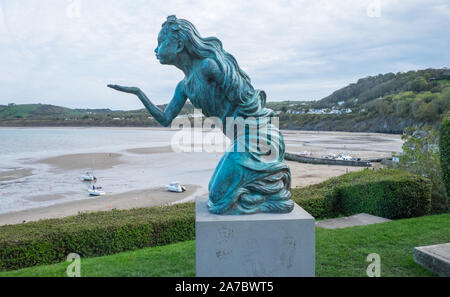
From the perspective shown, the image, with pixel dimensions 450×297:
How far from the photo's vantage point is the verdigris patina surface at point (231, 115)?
3.86 meters

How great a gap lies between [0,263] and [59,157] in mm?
27744

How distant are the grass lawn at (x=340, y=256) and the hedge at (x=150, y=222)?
0.81 meters

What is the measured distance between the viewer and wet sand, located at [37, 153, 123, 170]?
85.7ft

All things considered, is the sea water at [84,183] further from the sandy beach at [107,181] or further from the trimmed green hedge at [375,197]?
the trimmed green hedge at [375,197]

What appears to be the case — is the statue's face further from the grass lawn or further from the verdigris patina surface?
the grass lawn

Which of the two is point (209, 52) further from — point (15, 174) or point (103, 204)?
point (15, 174)

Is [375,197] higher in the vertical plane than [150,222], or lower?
higher

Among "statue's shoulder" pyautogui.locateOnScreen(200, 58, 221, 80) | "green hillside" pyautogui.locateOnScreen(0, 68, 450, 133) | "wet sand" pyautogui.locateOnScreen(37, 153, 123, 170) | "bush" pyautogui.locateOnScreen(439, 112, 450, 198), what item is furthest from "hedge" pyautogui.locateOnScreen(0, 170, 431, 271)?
"green hillside" pyautogui.locateOnScreen(0, 68, 450, 133)

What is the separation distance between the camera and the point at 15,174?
74.6 ft

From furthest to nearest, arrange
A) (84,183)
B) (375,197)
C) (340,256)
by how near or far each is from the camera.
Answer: (84,183), (375,197), (340,256)

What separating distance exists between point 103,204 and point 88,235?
26.2ft

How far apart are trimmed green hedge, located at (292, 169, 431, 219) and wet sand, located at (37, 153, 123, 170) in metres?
19.7

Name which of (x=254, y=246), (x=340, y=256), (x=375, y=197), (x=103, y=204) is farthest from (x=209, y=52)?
(x=103, y=204)
